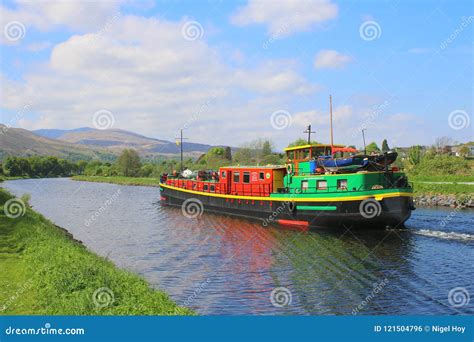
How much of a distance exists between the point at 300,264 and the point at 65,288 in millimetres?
12081

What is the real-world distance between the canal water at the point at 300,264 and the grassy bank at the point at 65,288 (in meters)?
2.85

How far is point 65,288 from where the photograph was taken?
13430 millimetres

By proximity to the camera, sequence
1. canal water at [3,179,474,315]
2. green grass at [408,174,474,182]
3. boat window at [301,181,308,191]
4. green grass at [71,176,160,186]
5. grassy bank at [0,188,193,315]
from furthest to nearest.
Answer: green grass at [71,176,160,186] < green grass at [408,174,474,182] < boat window at [301,181,308,191] < canal water at [3,179,474,315] < grassy bank at [0,188,193,315]

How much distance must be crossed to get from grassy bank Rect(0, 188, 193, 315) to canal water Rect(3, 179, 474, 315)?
2850 millimetres

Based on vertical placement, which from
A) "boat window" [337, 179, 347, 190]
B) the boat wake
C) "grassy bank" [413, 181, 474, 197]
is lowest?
the boat wake

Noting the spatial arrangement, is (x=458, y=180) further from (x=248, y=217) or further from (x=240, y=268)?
(x=240, y=268)

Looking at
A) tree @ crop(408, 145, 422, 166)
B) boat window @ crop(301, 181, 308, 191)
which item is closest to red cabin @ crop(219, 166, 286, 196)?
boat window @ crop(301, 181, 308, 191)

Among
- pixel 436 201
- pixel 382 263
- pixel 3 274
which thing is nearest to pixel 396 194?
pixel 382 263

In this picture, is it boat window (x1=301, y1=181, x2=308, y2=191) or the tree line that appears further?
the tree line

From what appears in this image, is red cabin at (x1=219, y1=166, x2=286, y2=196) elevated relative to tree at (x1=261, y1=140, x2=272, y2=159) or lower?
lower

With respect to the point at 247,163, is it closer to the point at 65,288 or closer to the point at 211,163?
the point at 211,163

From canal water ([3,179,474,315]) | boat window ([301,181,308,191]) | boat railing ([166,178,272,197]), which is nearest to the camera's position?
canal water ([3,179,474,315])

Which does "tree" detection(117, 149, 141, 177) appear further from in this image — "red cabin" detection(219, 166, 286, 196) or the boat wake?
the boat wake

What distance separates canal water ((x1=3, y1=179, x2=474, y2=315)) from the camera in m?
16.0
